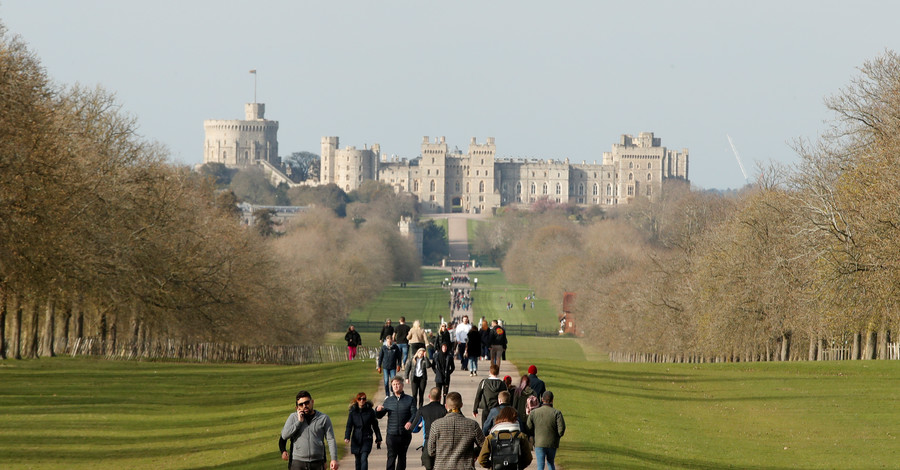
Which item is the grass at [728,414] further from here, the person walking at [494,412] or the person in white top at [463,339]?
the person walking at [494,412]

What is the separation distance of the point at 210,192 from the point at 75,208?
29.5 metres

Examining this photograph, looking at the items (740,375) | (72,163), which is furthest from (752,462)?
(72,163)

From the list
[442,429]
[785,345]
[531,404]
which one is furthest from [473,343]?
[785,345]

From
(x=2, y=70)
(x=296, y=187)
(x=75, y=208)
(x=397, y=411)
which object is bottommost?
(x=397, y=411)

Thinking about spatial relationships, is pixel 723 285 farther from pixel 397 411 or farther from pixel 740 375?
pixel 397 411

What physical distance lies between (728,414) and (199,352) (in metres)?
21.5

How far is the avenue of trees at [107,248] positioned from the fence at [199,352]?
0.44 m

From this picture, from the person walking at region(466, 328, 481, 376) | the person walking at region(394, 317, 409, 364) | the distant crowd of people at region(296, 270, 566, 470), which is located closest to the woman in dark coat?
the distant crowd of people at region(296, 270, 566, 470)

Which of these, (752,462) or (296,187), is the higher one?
(296,187)

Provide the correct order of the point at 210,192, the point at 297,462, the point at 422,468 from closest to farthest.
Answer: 1. the point at 297,462
2. the point at 422,468
3. the point at 210,192

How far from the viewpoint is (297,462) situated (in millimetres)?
11461

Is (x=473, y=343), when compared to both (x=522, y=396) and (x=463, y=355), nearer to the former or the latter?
(x=463, y=355)

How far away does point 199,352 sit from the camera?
133 feet

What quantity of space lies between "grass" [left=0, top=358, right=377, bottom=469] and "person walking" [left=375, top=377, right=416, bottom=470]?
356cm
